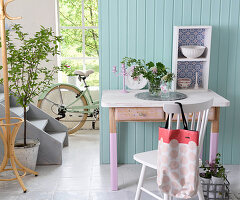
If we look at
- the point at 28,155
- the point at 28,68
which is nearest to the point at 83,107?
the point at 28,155

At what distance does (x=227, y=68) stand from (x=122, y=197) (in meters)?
1.69

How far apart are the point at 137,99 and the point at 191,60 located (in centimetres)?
70

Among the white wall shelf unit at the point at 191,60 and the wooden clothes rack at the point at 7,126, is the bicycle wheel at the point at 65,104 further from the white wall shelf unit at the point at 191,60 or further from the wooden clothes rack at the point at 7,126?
the white wall shelf unit at the point at 191,60

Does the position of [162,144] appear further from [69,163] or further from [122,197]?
[69,163]

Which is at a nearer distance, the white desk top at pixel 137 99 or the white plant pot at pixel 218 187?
the white plant pot at pixel 218 187

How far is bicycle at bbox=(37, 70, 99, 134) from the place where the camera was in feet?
15.8

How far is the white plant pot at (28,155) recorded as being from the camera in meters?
3.45

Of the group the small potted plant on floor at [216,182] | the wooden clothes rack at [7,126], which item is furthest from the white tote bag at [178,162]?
the wooden clothes rack at [7,126]

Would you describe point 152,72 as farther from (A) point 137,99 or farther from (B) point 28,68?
(B) point 28,68

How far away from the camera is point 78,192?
124 inches

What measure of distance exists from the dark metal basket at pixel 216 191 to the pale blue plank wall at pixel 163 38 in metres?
0.92

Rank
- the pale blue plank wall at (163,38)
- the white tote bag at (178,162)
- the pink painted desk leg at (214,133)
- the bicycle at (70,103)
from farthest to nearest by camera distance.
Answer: the bicycle at (70,103) < the pale blue plank wall at (163,38) < the pink painted desk leg at (214,133) < the white tote bag at (178,162)

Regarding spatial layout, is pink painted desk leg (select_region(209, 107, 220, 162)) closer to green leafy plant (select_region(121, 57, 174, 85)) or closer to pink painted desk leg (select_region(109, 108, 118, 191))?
green leafy plant (select_region(121, 57, 174, 85))

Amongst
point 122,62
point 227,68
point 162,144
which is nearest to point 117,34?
point 122,62
